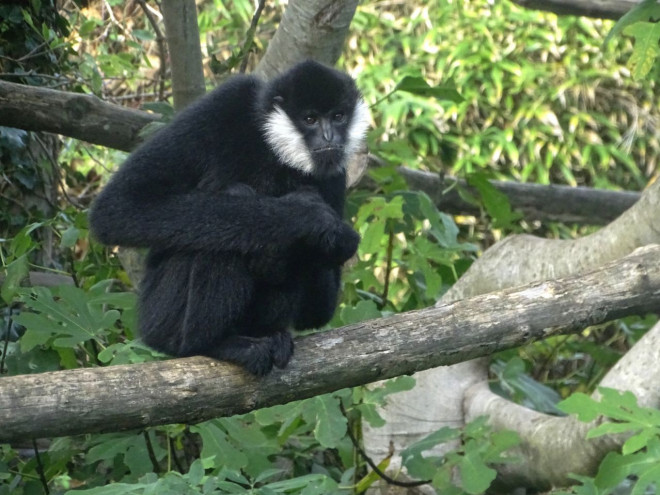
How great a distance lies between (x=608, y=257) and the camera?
4.89m

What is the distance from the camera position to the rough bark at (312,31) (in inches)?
193

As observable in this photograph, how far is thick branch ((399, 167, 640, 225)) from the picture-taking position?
6910mm

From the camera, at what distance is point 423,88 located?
5004 millimetres

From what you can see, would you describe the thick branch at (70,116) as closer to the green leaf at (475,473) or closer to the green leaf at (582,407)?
the green leaf at (475,473)

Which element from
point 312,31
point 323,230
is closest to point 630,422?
point 323,230

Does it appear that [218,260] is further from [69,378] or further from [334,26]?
[334,26]

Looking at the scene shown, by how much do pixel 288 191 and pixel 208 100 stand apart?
533 mm

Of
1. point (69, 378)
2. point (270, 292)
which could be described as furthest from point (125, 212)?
point (69, 378)

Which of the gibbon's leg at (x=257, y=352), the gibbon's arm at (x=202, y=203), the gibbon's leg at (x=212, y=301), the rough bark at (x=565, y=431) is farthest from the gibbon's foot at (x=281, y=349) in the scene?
the rough bark at (x=565, y=431)

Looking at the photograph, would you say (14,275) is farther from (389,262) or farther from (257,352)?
(389,262)

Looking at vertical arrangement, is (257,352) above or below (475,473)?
above

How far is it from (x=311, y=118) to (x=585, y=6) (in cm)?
251

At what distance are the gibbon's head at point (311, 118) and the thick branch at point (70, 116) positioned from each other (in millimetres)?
1329

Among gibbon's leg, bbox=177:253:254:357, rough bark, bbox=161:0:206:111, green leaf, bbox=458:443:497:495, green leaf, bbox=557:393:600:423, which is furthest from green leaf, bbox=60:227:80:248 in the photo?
green leaf, bbox=557:393:600:423
